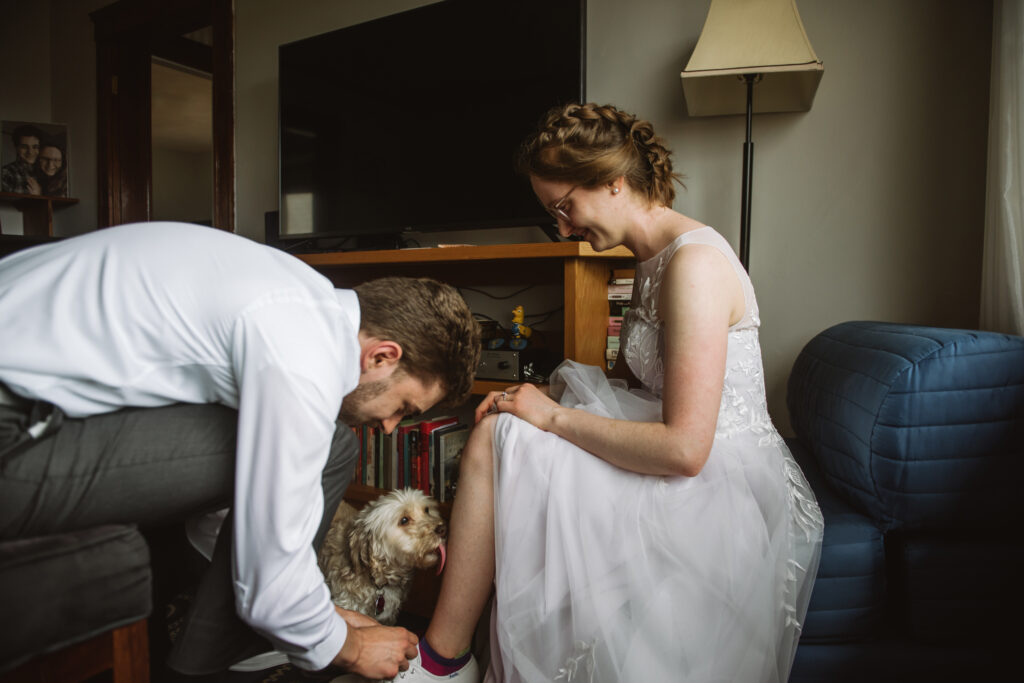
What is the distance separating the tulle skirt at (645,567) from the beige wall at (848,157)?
0.98 meters

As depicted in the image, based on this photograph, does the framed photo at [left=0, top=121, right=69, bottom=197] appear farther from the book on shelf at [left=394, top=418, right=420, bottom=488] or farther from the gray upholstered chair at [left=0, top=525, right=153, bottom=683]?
the gray upholstered chair at [left=0, top=525, right=153, bottom=683]

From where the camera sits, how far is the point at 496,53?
1985mm

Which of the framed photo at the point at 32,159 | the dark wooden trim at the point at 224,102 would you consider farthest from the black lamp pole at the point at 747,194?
the framed photo at the point at 32,159

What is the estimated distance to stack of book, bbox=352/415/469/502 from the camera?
6.19 ft

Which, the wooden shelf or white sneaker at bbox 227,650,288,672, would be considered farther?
the wooden shelf

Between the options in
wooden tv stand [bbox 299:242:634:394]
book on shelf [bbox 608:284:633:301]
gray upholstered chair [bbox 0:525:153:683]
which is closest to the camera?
gray upholstered chair [bbox 0:525:153:683]

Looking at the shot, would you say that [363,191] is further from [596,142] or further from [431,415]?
[596,142]

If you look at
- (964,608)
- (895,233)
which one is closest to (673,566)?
(964,608)

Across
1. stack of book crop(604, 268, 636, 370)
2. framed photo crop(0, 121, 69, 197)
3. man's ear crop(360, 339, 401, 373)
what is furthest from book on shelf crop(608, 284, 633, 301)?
framed photo crop(0, 121, 69, 197)

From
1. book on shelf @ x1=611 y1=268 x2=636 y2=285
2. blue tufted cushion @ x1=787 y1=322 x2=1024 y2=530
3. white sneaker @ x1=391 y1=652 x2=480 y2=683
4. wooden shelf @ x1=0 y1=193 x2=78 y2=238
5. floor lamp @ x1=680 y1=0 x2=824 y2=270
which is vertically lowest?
white sneaker @ x1=391 y1=652 x2=480 y2=683

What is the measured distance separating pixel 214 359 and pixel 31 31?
4525 millimetres

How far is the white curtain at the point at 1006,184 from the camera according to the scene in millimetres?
1303

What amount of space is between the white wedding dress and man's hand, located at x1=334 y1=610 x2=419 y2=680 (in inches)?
6.0

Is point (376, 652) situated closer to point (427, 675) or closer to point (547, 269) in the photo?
point (427, 675)
